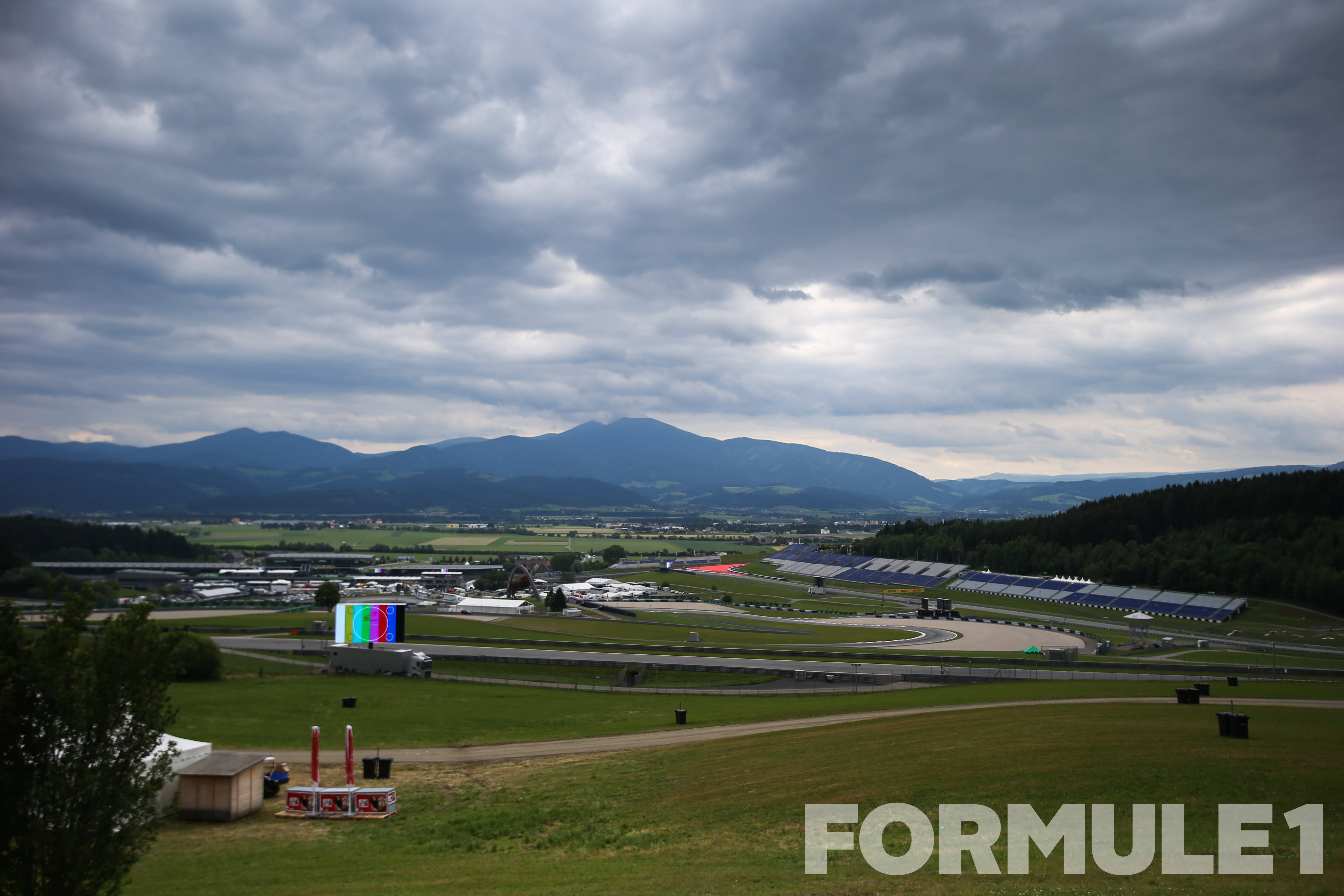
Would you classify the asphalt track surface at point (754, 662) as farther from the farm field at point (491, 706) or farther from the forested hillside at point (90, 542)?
the forested hillside at point (90, 542)

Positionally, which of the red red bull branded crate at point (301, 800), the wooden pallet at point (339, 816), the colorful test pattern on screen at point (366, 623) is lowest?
the colorful test pattern on screen at point (366, 623)

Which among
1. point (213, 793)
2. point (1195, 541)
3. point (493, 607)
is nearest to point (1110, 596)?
point (1195, 541)

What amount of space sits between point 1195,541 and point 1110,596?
23.2m

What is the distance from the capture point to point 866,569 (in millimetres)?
152875

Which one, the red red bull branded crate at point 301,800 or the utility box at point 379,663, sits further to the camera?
the utility box at point 379,663

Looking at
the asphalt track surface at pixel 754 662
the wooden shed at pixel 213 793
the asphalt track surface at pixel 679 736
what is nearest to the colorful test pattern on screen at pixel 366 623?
the asphalt track surface at pixel 754 662

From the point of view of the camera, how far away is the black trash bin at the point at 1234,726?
24.6 meters

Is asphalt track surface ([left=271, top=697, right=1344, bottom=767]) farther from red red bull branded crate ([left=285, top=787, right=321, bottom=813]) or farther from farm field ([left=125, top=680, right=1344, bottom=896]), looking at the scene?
red red bull branded crate ([left=285, top=787, right=321, bottom=813])

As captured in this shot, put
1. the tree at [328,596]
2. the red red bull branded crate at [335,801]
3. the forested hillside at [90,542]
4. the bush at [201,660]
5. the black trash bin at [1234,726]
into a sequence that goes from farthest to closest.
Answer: the forested hillside at [90,542] → the tree at [328,596] → the bush at [201,660] → the black trash bin at [1234,726] → the red red bull branded crate at [335,801]

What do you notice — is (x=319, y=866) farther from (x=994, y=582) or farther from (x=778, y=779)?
(x=994, y=582)

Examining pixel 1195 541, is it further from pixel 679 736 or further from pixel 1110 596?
pixel 679 736

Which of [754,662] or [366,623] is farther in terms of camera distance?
[366,623]

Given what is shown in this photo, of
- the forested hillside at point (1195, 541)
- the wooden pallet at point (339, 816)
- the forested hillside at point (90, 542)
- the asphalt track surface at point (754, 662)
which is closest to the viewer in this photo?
the wooden pallet at point (339, 816)

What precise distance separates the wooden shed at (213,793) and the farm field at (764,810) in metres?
0.75
